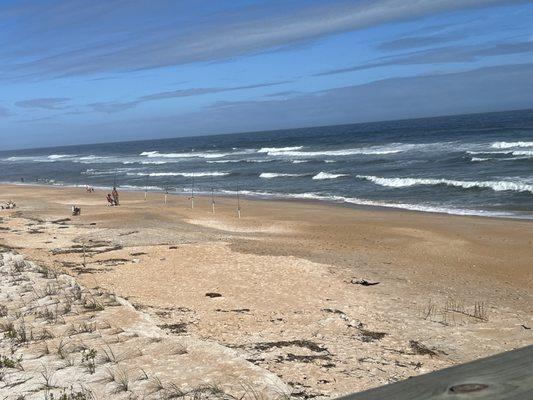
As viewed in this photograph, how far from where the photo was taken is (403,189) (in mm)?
30422

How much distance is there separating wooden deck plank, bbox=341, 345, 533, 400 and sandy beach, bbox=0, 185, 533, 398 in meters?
3.85

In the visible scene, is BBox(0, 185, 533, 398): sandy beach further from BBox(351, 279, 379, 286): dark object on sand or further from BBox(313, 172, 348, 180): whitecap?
BBox(313, 172, 348, 180): whitecap

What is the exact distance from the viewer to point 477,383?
4.97ft

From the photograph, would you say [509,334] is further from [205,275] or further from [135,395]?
[205,275]

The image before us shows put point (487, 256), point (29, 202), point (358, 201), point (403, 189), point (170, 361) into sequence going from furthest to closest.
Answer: point (29, 202) < point (403, 189) < point (358, 201) < point (487, 256) < point (170, 361)

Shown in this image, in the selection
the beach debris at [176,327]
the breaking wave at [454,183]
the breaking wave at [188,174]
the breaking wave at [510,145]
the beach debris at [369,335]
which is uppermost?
the breaking wave at [510,145]

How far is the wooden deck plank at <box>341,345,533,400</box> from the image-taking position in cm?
147

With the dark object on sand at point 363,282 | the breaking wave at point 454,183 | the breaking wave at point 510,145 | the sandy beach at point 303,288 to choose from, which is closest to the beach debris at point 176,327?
the sandy beach at point 303,288

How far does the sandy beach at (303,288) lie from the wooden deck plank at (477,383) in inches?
152

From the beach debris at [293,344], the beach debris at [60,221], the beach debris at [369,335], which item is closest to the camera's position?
the beach debris at [293,344]

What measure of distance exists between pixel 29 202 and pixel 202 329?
91.6 ft

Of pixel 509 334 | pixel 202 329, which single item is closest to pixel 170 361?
pixel 202 329

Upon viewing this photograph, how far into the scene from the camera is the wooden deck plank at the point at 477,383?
1470 millimetres

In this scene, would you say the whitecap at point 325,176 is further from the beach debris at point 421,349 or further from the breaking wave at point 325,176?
the beach debris at point 421,349
